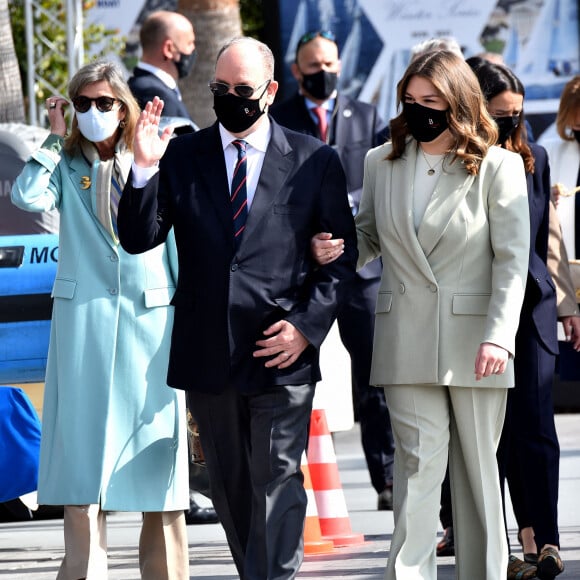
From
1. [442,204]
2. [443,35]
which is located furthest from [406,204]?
[443,35]

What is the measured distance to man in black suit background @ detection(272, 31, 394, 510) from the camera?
7684mm

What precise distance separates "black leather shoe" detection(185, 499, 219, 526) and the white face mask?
8.70 ft

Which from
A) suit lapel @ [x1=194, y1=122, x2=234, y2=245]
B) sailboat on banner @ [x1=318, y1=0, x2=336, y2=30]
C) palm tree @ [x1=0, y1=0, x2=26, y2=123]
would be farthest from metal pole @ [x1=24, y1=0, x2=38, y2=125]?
suit lapel @ [x1=194, y1=122, x2=234, y2=245]

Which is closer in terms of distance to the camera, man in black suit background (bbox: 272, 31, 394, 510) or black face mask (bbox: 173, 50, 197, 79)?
man in black suit background (bbox: 272, 31, 394, 510)

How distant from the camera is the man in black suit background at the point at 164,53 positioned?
8.53m

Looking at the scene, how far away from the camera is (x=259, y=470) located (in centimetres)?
508

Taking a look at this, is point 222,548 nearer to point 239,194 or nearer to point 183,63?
point 239,194

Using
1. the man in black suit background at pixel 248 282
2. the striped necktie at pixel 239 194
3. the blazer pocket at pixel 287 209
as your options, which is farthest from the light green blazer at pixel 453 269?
the striped necktie at pixel 239 194

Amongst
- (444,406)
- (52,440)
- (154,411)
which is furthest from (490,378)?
(52,440)

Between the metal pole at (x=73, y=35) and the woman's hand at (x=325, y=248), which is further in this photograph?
the metal pole at (x=73, y=35)

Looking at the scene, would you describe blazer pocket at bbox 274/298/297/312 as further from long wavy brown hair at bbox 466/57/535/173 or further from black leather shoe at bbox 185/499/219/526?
black leather shoe at bbox 185/499/219/526

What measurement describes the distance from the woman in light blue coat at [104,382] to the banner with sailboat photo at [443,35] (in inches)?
378

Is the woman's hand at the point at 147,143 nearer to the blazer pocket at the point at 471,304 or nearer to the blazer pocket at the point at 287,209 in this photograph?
the blazer pocket at the point at 287,209

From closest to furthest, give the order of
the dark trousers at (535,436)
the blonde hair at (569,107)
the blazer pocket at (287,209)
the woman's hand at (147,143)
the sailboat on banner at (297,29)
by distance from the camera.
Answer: the woman's hand at (147,143), the blazer pocket at (287,209), the dark trousers at (535,436), the blonde hair at (569,107), the sailboat on banner at (297,29)
